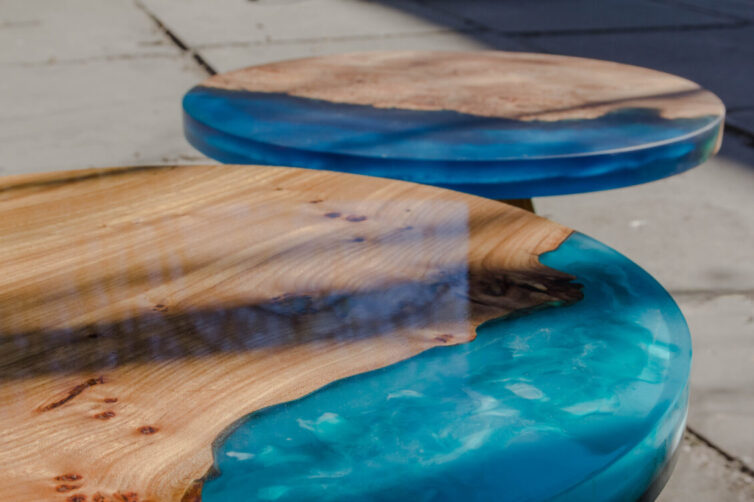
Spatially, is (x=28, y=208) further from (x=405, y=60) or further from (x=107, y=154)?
(x=107, y=154)

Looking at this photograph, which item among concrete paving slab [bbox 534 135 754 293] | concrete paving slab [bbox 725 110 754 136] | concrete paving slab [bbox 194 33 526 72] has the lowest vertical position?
concrete paving slab [bbox 534 135 754 293]

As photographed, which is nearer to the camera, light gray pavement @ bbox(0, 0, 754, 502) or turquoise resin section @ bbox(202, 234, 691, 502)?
turquoise resin section @ bbox(202, 234, 691, 502)

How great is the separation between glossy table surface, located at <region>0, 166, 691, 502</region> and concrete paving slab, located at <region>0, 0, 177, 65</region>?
3309mm

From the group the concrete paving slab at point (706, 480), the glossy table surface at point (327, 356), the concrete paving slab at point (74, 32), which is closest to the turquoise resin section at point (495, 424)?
the glossy table surface at point (327, 356)

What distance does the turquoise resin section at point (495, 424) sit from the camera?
48 cm

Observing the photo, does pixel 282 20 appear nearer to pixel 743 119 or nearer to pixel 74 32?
pixel 74 32

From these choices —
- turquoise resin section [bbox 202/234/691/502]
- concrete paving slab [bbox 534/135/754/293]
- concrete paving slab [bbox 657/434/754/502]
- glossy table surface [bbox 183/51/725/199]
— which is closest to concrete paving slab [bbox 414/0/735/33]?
concrete paving slab [bbox 534/135/754/293]

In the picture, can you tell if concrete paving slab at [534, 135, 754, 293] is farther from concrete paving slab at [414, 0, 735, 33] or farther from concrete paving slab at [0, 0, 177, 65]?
concrete paving slab at [0, 0, 177, 65]

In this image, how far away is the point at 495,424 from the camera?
53cm

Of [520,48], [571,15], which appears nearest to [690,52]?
[520,48]

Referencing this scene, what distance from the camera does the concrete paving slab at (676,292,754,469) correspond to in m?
1.38

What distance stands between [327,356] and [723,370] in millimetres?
1157

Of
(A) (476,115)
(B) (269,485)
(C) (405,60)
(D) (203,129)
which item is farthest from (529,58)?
(B) (269,485)

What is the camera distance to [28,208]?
33.9 inches
